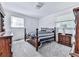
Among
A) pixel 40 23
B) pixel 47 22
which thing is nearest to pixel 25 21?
pixel 40 23

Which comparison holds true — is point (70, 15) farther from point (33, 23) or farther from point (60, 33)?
point (33, 23)

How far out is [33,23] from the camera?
3.49 metres

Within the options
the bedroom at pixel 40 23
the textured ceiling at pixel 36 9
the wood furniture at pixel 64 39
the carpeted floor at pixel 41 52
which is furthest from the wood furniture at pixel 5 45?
the wood furniture at pixel 64 39

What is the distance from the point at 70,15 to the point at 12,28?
2.63 metres

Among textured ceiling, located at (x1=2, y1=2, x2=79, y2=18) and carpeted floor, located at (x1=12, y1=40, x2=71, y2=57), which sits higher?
textured ceiling, located at (x1=2, y1=2, x2=79, y2=18)

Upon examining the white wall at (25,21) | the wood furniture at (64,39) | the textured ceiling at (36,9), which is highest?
the textured ceiling at (36,9)

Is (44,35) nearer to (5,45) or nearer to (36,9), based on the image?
(36,9)

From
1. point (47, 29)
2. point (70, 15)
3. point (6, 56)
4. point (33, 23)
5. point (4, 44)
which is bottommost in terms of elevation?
point (6, 56)

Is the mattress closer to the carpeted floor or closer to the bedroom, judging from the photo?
the bedroom

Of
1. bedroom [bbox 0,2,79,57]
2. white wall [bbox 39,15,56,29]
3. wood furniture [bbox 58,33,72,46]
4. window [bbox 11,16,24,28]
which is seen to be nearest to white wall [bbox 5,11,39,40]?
bedroom [bbox 0,2,79,57]

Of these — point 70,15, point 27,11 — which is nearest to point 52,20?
point 70,15

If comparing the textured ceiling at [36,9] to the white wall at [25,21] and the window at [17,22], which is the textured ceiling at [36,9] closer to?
the white wall at [25,21]

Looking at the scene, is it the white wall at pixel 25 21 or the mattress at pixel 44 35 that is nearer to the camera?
the white wall at pixel 25 21

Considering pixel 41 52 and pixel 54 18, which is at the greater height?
pixel 54 18
